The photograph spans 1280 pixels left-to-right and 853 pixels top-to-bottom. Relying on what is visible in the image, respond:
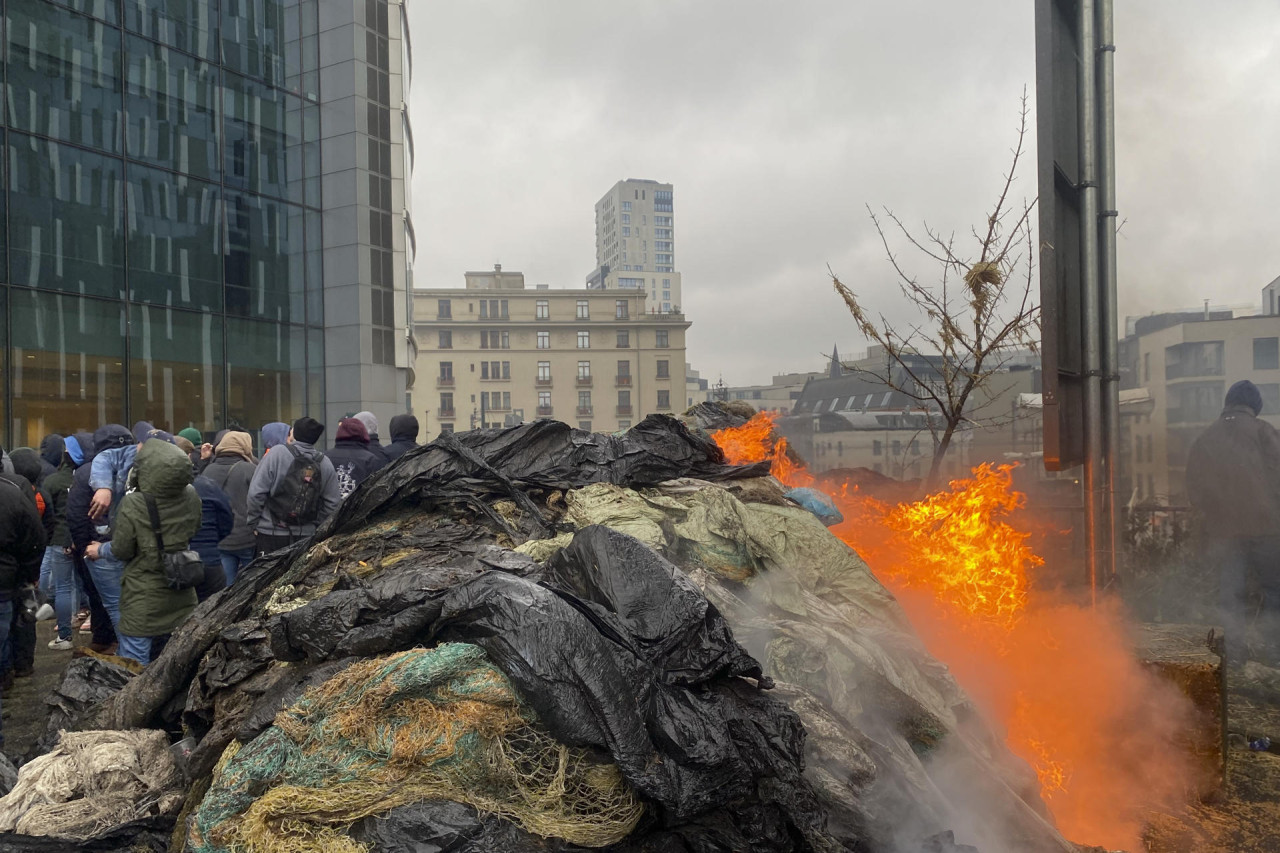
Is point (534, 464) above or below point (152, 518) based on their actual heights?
above

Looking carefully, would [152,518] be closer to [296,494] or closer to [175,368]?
[296,494]

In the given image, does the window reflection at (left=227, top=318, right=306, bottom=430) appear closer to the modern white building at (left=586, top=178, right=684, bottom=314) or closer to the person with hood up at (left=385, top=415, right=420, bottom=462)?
the person with hood up at (left=385, top=415, right=420, bottom=462)

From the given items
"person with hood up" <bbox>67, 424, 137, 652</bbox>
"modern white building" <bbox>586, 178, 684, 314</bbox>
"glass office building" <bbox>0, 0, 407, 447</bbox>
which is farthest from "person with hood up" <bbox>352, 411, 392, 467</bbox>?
"modern white building" <bbox>586, 178, 684, 314</bbox>

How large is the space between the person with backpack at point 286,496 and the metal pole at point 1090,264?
4885 mm

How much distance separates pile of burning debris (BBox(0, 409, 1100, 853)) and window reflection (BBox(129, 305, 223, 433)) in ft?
47.2

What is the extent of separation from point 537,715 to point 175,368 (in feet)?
58.2

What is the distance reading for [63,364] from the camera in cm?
1548

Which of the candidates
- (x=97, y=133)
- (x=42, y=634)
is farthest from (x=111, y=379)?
(x=42, y=634)

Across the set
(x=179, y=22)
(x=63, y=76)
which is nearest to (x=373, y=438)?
(x=63, y=76)

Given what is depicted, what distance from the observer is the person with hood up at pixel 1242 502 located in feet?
20.4

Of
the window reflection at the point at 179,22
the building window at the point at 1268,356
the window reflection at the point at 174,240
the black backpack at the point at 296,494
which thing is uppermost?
the window reflection at the point at 179,22

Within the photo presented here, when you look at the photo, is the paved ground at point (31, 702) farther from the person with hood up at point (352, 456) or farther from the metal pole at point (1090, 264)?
the metal pole at point (1090, 264)

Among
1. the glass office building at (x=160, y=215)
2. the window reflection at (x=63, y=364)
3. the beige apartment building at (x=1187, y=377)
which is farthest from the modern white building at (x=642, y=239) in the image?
the beige apartment building at (x=1187, y=377)

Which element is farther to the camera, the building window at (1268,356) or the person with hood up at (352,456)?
the building window at (1268,356)
